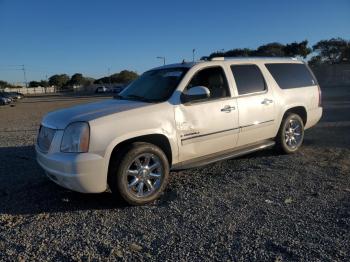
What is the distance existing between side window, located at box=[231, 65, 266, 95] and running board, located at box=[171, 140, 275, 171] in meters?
0.91

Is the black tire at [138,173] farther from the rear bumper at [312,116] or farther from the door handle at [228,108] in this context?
the rear bumper at [312,116]

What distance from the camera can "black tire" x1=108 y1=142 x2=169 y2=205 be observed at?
475 centimetres

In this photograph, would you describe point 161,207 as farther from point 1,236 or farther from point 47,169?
point 1,236

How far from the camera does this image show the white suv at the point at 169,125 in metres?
4.66

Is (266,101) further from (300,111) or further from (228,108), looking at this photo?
(300,111)

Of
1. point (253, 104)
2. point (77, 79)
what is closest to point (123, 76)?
point (77, 79)

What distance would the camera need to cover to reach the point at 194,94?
546 cm

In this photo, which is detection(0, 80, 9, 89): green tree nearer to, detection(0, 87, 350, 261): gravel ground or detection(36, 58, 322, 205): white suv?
detection(0, 87, 350, 261): gravel ground

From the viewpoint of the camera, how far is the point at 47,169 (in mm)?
4930

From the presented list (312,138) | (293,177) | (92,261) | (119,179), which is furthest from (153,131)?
(312,138)

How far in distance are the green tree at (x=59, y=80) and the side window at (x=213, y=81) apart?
145 metres

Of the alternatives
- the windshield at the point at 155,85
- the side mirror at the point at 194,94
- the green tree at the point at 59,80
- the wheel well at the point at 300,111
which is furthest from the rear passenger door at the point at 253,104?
the green tree at the point at 59,80

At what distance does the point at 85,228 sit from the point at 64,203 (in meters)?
0.96

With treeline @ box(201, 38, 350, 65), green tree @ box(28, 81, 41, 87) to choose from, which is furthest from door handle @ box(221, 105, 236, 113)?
green tree @ box(28, 81, 41, 87)
